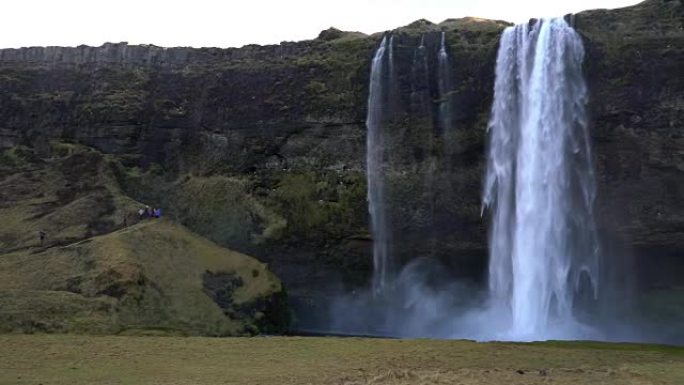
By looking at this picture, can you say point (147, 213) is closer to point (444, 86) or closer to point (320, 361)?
point (444, 86)

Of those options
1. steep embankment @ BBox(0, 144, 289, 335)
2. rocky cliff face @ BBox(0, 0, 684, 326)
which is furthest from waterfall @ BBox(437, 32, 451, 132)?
steep embankment @ BBox(0, 144, 289, 335)

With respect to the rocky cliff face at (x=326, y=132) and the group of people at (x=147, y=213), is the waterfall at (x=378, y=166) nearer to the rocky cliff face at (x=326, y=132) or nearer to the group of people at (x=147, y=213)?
the rocky cliff face at (x=326, y=132)

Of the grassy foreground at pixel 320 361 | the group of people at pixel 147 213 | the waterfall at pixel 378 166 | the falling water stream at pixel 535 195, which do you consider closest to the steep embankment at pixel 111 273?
the group of people at pixel 147 213

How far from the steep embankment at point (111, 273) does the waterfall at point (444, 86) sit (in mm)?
11250

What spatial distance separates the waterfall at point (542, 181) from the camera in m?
33.5

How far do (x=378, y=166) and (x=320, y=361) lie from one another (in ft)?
60.4

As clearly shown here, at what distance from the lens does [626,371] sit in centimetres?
2028

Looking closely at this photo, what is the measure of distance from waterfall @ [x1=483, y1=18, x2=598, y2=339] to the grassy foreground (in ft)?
23.5

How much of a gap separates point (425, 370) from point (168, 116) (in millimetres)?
28032

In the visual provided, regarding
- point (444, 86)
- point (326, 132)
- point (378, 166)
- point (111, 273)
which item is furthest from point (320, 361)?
point (326, 132)

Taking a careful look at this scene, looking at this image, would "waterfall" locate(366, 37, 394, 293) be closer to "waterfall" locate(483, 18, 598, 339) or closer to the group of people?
"waterfall" locate(483, 18, 598, 339)

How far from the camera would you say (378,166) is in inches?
1534

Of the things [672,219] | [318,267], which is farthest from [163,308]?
[672,219]

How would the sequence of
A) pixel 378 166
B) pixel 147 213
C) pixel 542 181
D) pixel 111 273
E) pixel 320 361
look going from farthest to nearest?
pixel 378 166 → pixel 147 213 → pixel 542 181 → pixel 111 273 → pixel 320 361
